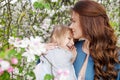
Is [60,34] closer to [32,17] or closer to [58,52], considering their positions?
[58,52]

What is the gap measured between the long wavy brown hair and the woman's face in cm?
4

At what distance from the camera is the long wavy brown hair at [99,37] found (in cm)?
382

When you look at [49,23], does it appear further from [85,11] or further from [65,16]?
[85,11]

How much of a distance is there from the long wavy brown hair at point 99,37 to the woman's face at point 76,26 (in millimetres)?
36

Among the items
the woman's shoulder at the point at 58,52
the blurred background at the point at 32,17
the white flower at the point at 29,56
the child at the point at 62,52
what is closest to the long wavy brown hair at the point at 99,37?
the child at the point at 62,52

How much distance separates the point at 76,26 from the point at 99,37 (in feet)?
0.87

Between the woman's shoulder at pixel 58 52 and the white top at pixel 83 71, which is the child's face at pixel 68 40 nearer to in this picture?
the woman's shoulder at pixel 58 52

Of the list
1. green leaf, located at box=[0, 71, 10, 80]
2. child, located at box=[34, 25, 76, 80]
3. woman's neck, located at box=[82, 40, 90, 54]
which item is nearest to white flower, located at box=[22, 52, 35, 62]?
green leaf, located at box=[0, 71, 10, 80]

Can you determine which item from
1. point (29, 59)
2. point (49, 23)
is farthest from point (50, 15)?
point (29, 59)

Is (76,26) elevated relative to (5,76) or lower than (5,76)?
lower

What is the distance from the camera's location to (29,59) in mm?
2291

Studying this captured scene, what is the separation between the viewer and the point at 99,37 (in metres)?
3.89

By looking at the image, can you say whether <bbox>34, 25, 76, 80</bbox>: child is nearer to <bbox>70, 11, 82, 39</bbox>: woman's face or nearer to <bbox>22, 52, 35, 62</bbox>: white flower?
<bbox>70, 11, 82, 39</bbox>: woman's face

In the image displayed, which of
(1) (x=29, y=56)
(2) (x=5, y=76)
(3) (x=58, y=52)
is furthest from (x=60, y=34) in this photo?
(2) (x=5, y=76)
